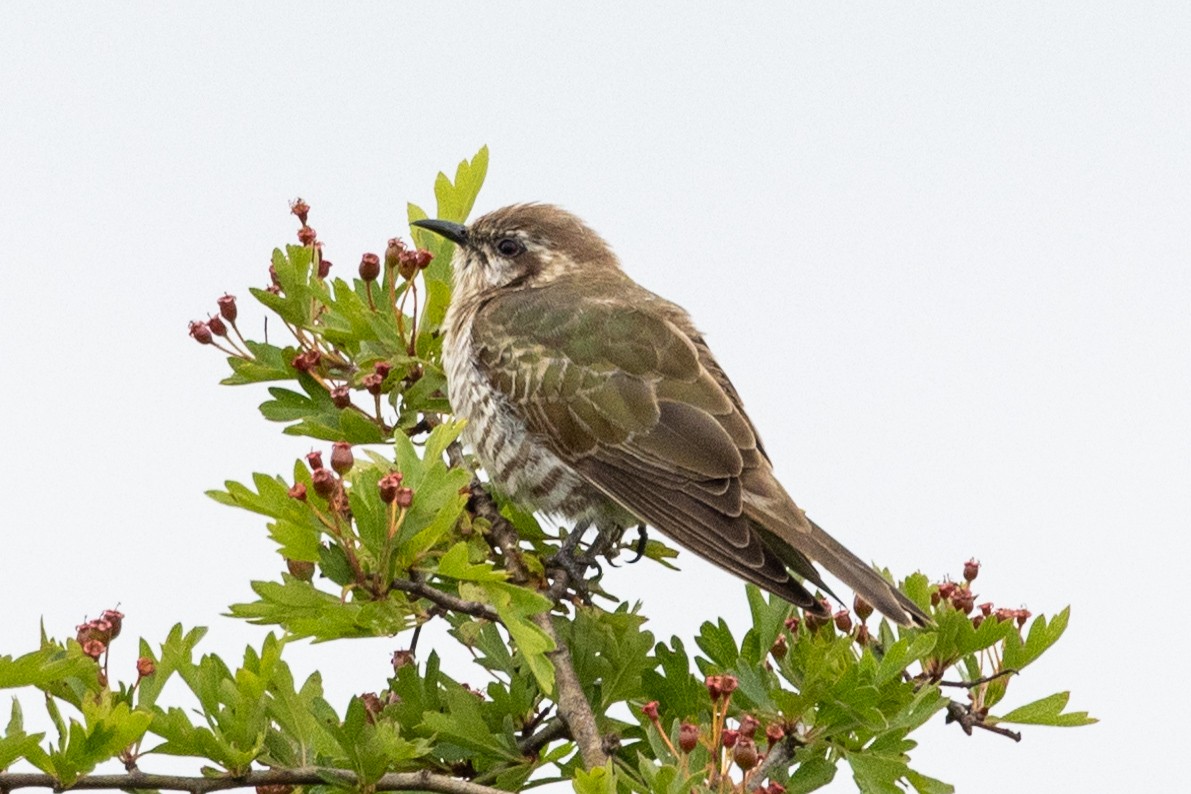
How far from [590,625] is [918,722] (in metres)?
0.89

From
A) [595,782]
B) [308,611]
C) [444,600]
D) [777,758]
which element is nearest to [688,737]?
[595,782]

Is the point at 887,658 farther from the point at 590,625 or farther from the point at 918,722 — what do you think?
the point at 590,625

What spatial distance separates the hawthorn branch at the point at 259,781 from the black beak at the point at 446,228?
241 centimetres

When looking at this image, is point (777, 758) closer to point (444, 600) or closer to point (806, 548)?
point (444, 600)

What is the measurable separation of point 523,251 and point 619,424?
5.02 feet

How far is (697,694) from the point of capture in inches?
169

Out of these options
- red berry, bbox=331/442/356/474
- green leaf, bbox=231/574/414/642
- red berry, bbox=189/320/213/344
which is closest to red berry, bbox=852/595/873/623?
green leaf, bbox=231/574/414/642

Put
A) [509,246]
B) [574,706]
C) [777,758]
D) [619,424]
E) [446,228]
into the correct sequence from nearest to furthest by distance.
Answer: [777,758], [574,706], [619,424], [446,228], [509,246]

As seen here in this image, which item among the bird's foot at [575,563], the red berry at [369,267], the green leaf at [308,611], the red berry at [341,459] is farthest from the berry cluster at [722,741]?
the red berry at [369,267]

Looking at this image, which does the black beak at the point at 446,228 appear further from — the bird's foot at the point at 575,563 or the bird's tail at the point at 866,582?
the bird's tail at the point at 866,582

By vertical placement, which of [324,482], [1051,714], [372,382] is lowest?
[324,482]

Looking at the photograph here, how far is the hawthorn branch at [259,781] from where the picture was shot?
11.7 ft

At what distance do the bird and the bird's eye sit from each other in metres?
0.45

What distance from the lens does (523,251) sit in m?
6.95
